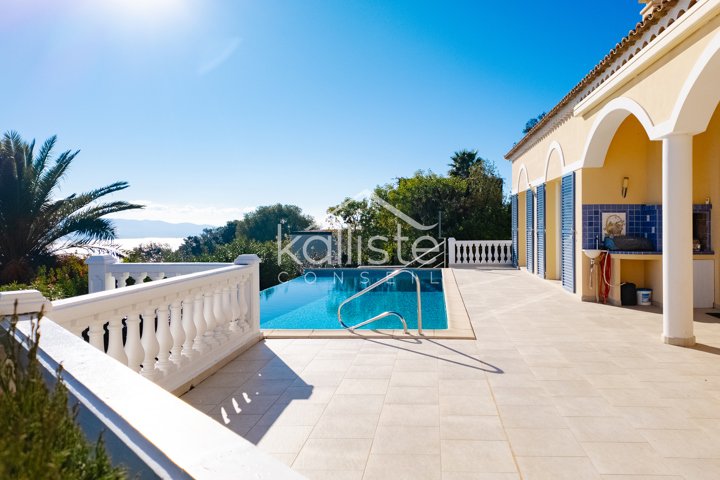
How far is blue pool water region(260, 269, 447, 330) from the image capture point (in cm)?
926

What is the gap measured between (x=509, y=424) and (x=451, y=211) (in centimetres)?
1518

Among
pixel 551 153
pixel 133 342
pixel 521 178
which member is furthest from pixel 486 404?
pixel 521 178

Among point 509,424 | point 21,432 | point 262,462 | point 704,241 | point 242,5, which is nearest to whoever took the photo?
point 21,432

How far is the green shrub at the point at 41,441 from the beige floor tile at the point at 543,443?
2.68m

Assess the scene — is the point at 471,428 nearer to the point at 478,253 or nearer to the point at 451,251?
the point at 451,251

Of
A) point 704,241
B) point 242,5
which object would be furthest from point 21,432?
point 242,5

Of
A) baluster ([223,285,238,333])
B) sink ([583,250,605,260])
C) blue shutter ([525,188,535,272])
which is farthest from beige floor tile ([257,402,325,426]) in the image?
blue shutter ([525,188,535,272])

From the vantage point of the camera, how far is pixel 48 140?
11109 millimetres

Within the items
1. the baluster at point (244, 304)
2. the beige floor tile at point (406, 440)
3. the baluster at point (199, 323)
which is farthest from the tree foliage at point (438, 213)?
the beige floor tile at point (406, 440)

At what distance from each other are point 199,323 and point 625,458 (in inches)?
148

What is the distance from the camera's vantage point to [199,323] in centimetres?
477

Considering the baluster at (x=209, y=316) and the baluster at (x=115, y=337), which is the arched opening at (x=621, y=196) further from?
the baluster at (x=115, y=337)

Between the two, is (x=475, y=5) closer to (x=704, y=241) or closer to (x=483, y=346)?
(x=704, y=241)

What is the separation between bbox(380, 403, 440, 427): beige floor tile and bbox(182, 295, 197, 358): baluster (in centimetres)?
193
